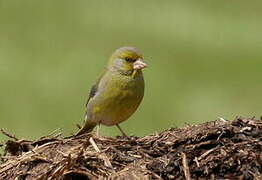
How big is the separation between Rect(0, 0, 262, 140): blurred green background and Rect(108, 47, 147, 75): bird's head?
295 centimetres

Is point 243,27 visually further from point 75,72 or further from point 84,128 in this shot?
point 84,128

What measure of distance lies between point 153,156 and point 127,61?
300 cm

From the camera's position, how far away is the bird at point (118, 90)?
9.43 meters

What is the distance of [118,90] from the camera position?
9.50 m

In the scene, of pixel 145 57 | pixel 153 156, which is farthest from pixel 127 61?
pixel 145 57

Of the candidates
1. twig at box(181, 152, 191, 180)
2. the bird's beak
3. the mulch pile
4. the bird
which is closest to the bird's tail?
the bird

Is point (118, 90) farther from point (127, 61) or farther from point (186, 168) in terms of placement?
point (186, 168)

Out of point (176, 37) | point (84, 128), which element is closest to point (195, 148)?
point (84, 128)

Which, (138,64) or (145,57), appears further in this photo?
(145,57)

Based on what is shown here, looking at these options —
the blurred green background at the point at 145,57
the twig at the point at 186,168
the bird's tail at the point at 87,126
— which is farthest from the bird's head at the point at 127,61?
the twig at the point at 186,168

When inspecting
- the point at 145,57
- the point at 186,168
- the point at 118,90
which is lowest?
the point at 145,57

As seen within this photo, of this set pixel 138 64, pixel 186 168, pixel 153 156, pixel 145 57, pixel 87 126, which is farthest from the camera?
pixel 145 57

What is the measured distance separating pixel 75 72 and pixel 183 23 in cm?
355

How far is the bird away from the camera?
9430 mm
